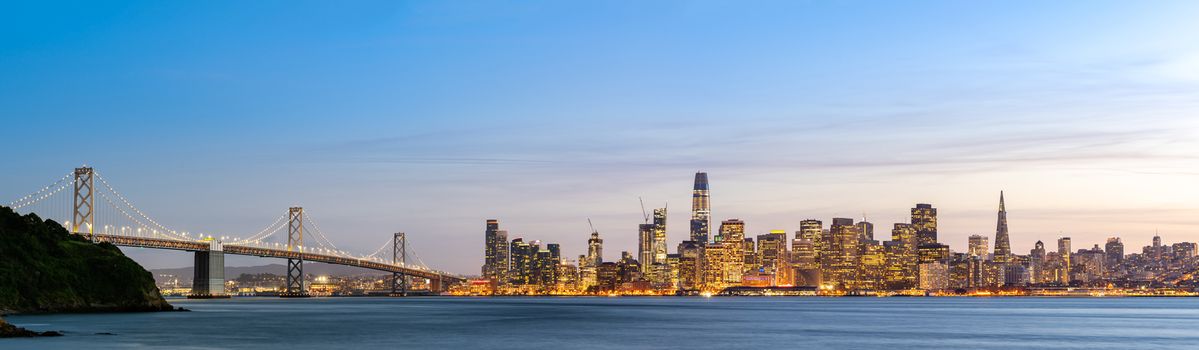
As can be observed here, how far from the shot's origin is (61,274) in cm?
8706

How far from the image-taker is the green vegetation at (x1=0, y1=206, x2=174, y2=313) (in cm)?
7956

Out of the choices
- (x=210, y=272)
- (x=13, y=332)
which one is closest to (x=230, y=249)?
(x=210, y=272)

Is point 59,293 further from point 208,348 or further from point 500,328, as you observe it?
point 208,348

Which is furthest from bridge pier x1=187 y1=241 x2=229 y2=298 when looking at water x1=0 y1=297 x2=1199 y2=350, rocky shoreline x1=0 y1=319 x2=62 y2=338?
rocky shoreline x1=0 y1=319 x2=62 y2=338

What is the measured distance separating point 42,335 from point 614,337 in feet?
101

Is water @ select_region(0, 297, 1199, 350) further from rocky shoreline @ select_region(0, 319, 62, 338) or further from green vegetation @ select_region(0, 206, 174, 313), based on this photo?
green vegetation @ select_region(0, 206, 174, 313)

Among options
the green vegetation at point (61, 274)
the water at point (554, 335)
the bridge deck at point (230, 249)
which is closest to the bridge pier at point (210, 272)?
the bridge deck at point (230, 249)

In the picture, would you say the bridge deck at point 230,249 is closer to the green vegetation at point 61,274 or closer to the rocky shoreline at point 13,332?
the green vegetation at point 61,274

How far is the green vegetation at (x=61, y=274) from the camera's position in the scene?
261 ft

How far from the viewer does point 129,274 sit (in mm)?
95688

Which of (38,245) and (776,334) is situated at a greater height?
(38,245)

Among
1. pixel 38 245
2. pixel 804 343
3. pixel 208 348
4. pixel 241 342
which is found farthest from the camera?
pixel 38 245

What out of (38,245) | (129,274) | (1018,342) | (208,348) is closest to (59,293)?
(38,245)

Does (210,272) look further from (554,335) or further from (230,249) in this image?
(554,335)
